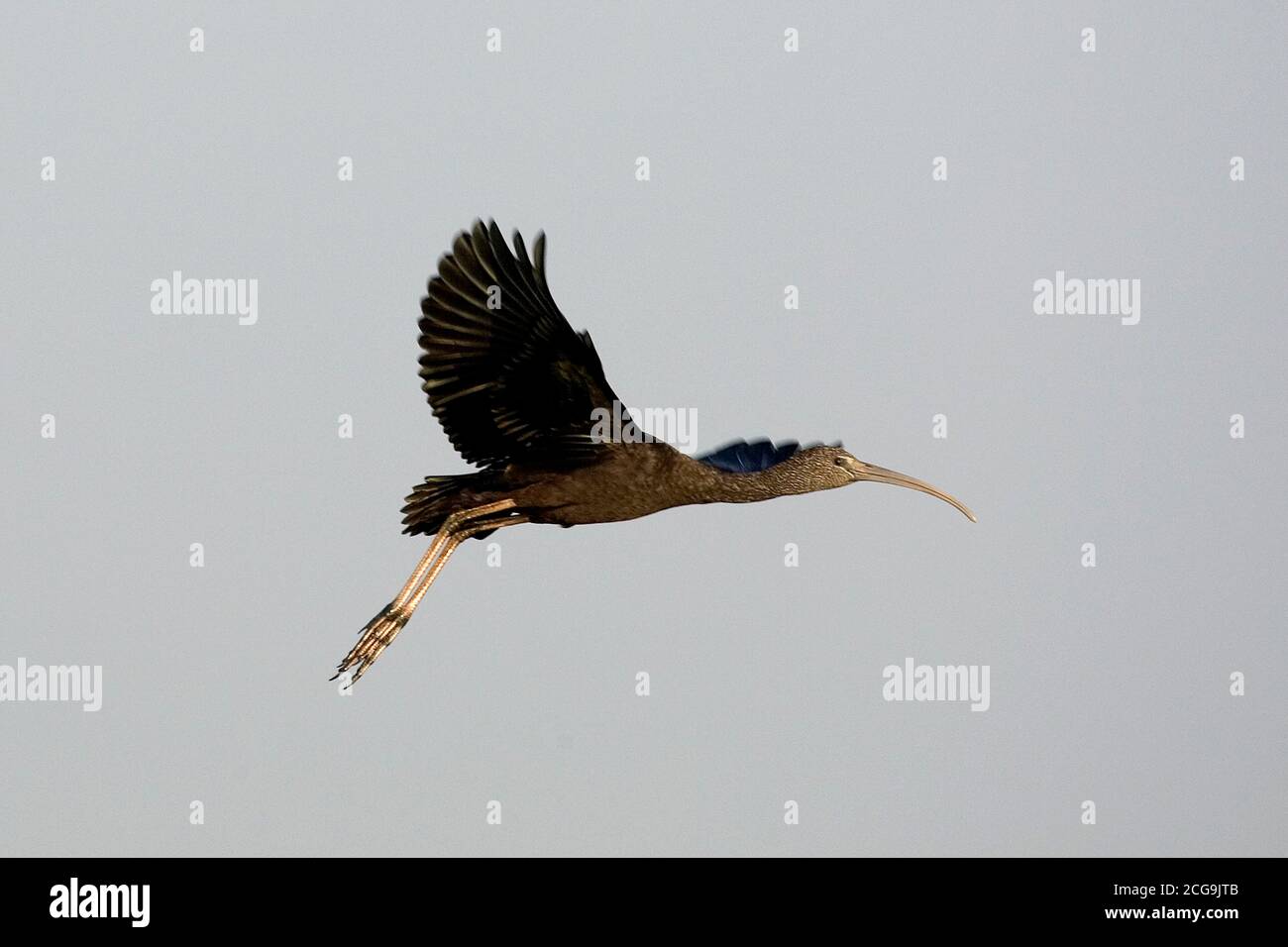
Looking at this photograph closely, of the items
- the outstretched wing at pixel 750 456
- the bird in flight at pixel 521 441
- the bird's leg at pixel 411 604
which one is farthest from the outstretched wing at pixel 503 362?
the outstretched wing at pixel 750 456

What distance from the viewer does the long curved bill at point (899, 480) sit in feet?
87.0

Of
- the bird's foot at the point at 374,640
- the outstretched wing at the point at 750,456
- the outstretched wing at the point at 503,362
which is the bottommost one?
the bird's foot at the point at 374,640

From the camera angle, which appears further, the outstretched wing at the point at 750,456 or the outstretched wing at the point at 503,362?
the outstretched wing at the point at 750,456

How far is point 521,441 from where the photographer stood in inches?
987

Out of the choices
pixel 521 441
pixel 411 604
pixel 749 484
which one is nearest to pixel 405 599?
pixel 411 604

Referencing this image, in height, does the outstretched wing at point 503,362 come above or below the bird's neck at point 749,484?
above

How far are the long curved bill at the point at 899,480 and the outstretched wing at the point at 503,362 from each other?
342cm

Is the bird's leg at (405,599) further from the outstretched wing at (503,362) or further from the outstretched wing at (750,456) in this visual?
the outstretched wing at (750,456)

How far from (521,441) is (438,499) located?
121cm

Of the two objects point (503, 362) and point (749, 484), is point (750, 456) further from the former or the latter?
point (503, 362)

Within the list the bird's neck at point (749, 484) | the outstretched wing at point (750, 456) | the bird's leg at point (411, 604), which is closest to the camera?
the bird's leg at point (411, 604)

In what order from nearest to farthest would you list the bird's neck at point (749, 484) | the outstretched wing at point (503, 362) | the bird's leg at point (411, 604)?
the outstretched wing at point (503, 362), the bird's leg at point (411, 604), the bird's neck at point (749, 484)

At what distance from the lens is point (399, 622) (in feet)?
83.1
